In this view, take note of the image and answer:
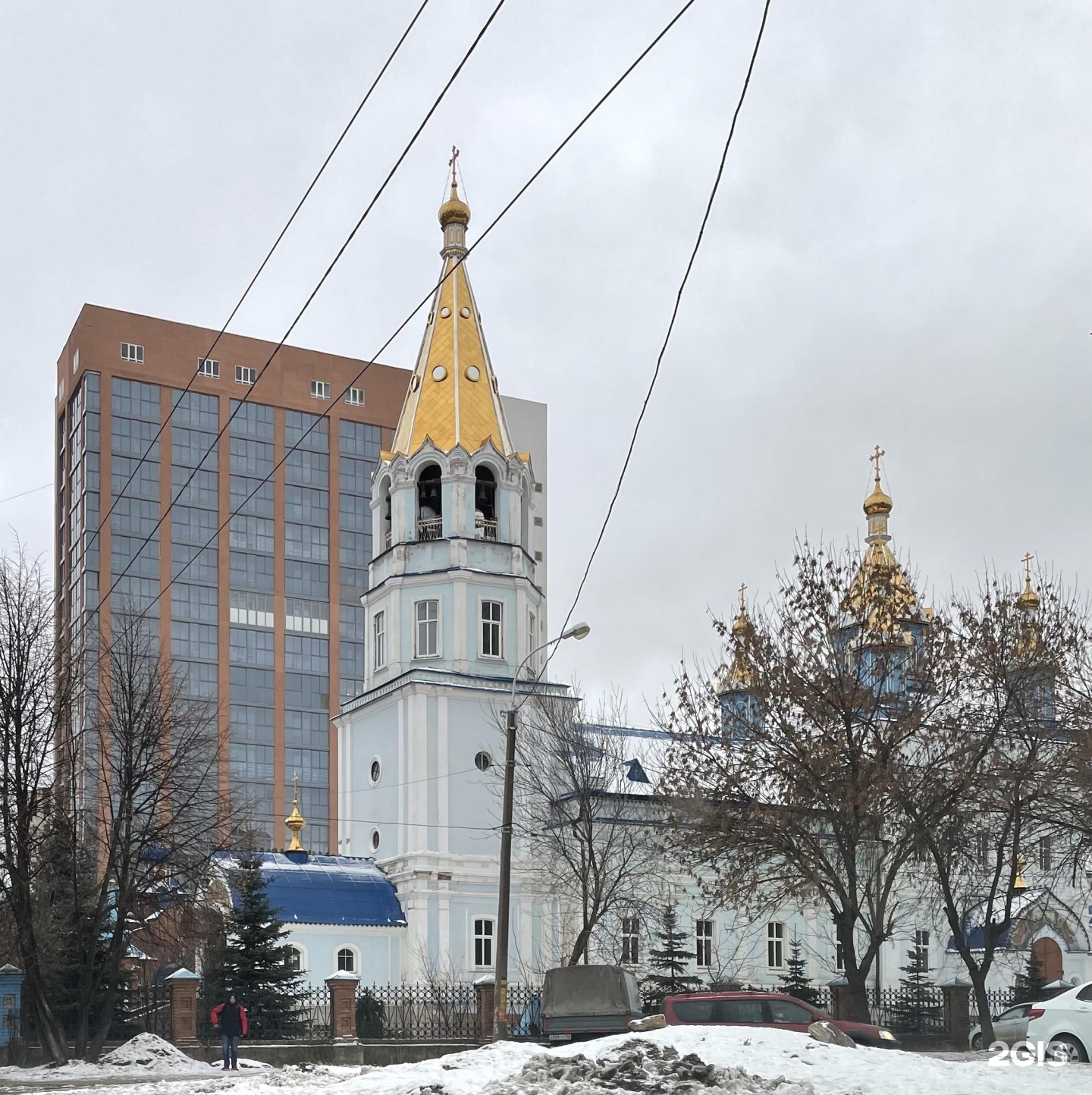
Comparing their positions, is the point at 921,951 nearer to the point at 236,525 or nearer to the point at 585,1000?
the point at 585,1000

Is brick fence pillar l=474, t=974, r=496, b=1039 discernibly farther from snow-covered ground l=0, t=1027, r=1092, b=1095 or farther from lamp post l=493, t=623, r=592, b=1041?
snow-covered ground l=0, t=1027, r=1092, b=1095

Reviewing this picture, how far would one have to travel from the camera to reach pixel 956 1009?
1571 inches

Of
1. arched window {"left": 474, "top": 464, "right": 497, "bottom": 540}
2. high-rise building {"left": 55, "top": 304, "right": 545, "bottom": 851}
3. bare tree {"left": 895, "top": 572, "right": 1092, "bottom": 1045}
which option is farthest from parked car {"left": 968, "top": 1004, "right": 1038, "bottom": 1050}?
high-rise building {"left": 55, "top": 304, "right": 545, "bottom": 851}

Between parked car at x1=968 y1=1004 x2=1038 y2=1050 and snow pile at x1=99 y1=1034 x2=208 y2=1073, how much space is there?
15286mm

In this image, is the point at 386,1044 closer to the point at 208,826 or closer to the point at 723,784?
the point at 208,826

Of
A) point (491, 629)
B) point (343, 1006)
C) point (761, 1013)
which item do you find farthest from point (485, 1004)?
point (491, 629)

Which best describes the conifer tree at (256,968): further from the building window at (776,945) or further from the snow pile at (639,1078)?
the building window at (776,945)

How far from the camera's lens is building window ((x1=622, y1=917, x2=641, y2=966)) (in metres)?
45.3

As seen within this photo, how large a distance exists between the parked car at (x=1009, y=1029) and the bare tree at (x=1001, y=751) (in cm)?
74

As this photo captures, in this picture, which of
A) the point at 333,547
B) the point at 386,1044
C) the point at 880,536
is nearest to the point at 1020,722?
the point at 386,1044

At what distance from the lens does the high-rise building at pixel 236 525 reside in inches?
4018

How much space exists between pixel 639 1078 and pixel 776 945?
39847 millimetres

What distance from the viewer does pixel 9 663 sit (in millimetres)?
32000

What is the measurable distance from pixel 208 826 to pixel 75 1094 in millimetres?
14466
